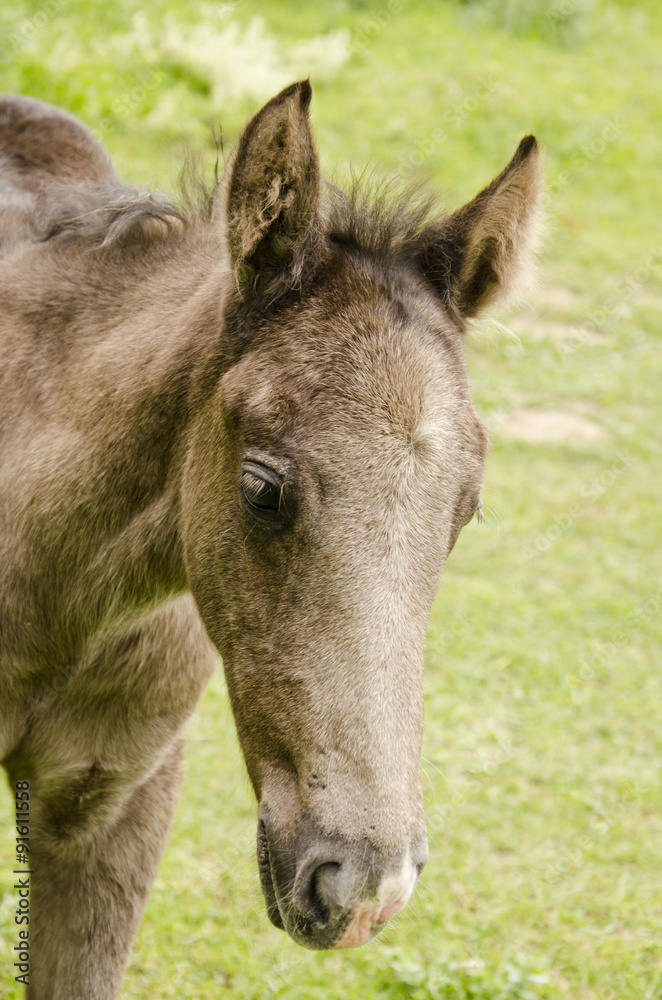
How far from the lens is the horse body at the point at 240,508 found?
2061 millimetres

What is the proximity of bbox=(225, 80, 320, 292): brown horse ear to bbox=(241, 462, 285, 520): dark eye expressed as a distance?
1.53 feet

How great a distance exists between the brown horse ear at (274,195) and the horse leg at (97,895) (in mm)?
1567

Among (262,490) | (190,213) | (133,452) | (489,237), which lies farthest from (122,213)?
(262,490)

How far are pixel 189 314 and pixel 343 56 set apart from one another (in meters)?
10.8

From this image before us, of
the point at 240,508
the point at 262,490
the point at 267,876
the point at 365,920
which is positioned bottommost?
the point at 267,876

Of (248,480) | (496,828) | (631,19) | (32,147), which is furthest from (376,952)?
(631,19)

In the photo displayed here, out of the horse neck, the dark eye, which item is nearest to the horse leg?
the horse neck

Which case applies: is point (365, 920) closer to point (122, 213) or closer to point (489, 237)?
point (489, 237)

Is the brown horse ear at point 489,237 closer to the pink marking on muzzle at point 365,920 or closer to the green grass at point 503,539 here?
the green grass at point 503,539

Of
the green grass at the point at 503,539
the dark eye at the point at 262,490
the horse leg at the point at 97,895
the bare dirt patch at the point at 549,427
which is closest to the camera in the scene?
the dark eye at the point at 262,490

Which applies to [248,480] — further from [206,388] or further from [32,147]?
[32,147]

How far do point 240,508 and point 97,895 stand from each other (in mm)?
1495
